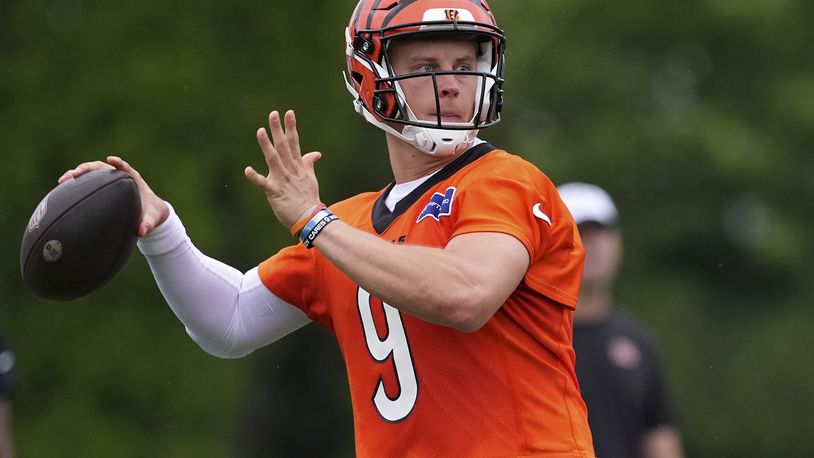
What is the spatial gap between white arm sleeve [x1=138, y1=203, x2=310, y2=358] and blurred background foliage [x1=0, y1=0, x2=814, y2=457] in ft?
18.6

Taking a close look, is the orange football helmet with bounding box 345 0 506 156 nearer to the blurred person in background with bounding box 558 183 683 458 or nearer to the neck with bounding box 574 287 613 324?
the blurred person in background with bounding box 558 183 683 458

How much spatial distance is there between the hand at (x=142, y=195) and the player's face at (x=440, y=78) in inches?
35.1

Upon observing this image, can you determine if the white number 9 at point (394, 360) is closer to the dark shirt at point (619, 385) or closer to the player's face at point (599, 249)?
the dark shirt at point (619, 385)

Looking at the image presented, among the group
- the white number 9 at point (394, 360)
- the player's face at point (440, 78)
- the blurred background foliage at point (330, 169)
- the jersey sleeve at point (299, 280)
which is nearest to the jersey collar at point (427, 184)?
the player's face at point (440, 78)

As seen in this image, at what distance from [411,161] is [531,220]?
618 millimetres

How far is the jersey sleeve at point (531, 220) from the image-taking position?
4.07 metres

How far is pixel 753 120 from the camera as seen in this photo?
61.7 ft

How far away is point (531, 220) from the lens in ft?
13.5

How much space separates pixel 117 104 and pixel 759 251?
1062 centimetres

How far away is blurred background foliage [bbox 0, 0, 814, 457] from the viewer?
34.5 ft

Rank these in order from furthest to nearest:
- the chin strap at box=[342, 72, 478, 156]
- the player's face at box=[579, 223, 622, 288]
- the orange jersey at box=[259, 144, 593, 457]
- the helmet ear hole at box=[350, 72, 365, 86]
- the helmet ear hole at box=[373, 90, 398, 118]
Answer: the player's face at box=[579, 223, 622, 288] < the helmet ear hole at box=[350, 72, 365, 86] < the helmet ear hole at box=[373, 90, 398, 118] < the chin strap at box=[342, 72, 478, 156] < the orange jersey at box=[259, 144, 593, 457]

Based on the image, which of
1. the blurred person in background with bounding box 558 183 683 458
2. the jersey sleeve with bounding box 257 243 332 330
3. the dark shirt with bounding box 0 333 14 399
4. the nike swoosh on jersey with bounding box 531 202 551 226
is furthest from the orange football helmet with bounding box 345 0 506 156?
the dark shirt with bounding box 0 333 14 399

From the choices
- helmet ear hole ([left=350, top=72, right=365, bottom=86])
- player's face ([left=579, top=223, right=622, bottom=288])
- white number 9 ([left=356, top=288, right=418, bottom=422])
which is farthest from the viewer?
player's face ([left=579, top=223, right=622, bottom=288])

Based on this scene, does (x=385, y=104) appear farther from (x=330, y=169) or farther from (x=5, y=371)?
(x=330, y=169)
